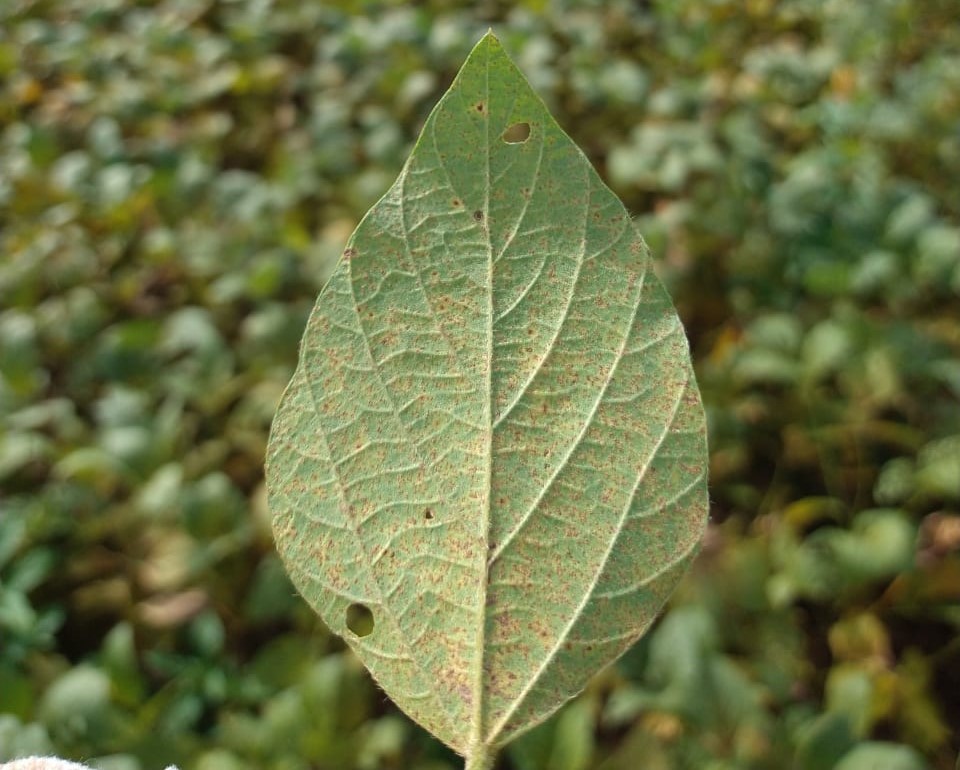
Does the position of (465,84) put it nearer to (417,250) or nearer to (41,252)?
(417,250)

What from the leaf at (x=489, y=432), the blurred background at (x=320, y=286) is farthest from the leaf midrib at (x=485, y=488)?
the blurred background at (x=320, y=286)

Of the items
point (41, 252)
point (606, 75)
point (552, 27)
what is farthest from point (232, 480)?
point (552, 27)

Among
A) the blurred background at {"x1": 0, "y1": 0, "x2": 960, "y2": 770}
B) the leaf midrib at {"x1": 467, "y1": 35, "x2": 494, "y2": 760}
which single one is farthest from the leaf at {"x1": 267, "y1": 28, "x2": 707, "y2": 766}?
the blurred background at {"x1": 0, "y1": 0, "x2": 960, "y2": 770}

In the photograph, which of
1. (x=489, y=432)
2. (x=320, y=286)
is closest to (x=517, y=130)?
(x=489, y=432)

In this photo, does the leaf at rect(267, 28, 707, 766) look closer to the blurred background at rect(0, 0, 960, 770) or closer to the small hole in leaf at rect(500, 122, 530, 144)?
the small hole in leaf at rect(500, 122, 530, 144)

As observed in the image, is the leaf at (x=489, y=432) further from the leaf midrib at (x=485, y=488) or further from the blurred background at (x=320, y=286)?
the blurred background at (x=320, y=286)

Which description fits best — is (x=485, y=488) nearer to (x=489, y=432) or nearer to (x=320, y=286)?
(x=489, y=432)
